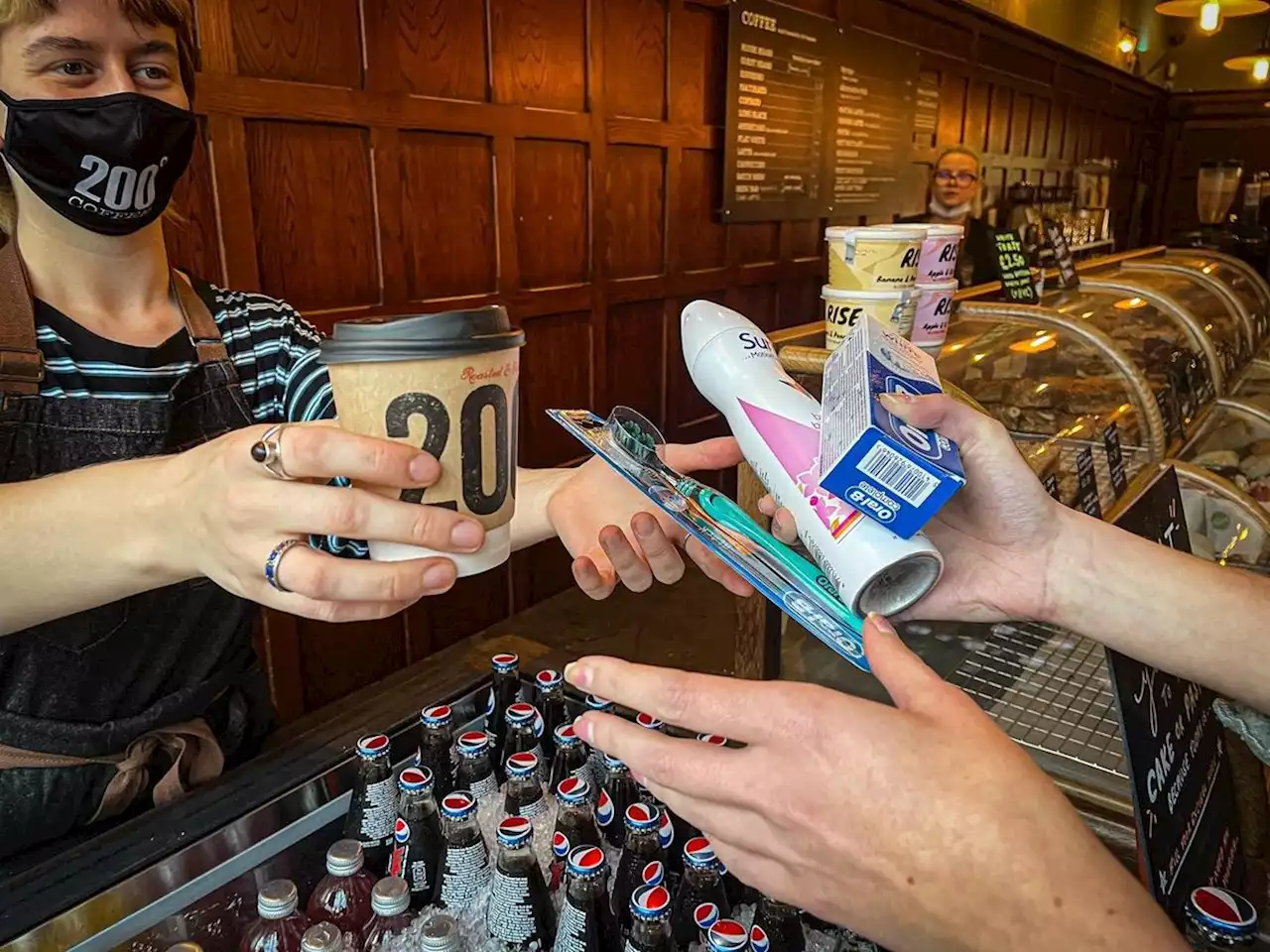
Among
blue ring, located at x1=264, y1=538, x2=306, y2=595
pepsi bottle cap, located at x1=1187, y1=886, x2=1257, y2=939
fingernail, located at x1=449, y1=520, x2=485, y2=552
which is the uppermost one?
fingernail, located at x1=449, y1=520, x2=485, y2=552

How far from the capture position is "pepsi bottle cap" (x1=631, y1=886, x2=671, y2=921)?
0.97 meters

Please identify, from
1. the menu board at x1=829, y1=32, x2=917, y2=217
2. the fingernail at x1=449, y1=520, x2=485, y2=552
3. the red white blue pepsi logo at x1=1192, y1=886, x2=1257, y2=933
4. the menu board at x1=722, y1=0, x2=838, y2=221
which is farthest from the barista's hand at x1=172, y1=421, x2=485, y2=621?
the menu board at x1=829, y1=32, x2=917, y2=217

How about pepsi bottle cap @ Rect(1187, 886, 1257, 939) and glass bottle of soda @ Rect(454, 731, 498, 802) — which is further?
glass bottle of soda @ Rect(454, 731, 498, 802)

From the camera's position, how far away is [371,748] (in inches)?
46.2

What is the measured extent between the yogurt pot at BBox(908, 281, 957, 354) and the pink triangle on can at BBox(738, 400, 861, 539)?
2.14 ft

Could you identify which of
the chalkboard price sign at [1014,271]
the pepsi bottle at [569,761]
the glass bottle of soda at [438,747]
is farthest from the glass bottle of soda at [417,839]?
the chalkboard price sign at [1014,271]

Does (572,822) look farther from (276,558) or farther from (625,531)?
(276,558)

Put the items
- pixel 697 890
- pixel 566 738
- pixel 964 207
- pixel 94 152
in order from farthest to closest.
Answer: pixel 964 207, pixel 566 738, pixel 94 152, pixel 697 890

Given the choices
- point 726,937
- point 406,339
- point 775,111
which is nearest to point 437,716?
point 726,937

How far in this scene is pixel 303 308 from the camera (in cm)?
275

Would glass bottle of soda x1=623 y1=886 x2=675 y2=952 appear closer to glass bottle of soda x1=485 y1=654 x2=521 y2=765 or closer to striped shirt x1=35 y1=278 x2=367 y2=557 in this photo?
glass bottle of soda x1=485 y1=654 x2=521 y2=765

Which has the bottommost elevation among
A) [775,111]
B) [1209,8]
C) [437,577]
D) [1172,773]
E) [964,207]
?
[1172,773]

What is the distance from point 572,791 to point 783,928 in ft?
0.97

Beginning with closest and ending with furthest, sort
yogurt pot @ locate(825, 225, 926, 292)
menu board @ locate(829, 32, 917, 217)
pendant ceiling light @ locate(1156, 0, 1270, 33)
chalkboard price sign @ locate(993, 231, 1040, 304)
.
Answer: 1. yogurt pot @ locate(825, 225, 926, 292)
2. chalkboard price sign @ locate(993, 231, 1040, 304)
3. menu board @ locate(829, 32, 917, 217)
4. pendant ceiling light @ locate(1156, 0, 1270, 33)
